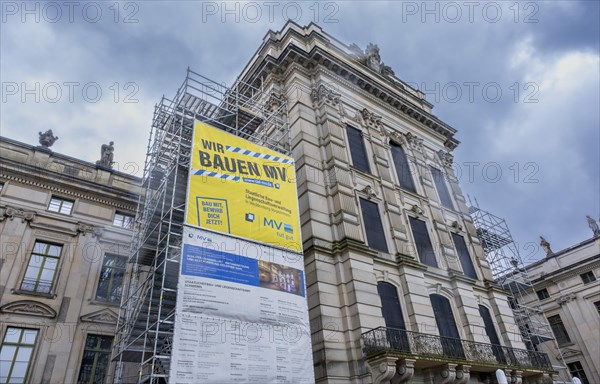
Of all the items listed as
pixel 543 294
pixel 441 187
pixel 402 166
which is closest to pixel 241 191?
pixel 402 166

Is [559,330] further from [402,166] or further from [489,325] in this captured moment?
[402,166]

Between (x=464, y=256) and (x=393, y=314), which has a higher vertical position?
(x=464, y=256)

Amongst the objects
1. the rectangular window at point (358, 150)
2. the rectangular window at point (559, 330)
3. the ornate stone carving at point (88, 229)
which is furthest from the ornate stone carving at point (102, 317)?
the rectangular window at point (559, 330)

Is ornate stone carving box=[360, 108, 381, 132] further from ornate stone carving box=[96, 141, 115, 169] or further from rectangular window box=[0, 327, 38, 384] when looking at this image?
rectangular window box=[0, 327, 38, 384]

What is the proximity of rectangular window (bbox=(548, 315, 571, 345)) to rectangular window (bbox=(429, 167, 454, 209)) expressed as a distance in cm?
2219

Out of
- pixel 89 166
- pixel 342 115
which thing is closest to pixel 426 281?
pixel 342 115

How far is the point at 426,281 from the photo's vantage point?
19.5 meters

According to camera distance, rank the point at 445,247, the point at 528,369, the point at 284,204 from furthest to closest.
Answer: the point at 445,247
the point at 528,369
the point at 284,204

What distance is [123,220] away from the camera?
22.4 metres

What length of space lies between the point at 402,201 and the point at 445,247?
3.44 m

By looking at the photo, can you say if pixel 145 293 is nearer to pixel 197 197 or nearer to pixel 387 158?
pixel 197 197

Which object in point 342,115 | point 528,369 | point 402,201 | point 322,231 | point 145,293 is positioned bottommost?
point 528,369

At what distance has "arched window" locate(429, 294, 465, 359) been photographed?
56.4 feet

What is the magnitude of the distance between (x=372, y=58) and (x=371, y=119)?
7.03m
